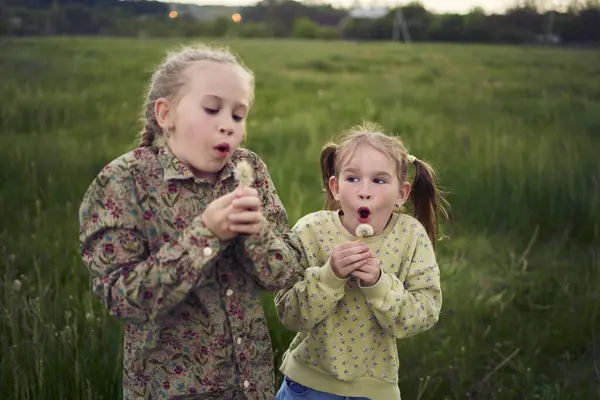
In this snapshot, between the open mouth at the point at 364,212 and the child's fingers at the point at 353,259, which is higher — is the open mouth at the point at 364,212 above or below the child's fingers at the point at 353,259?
above


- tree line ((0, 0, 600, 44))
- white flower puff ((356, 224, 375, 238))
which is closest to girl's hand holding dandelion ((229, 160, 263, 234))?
white flower puff ((356, 224, 375, 238))

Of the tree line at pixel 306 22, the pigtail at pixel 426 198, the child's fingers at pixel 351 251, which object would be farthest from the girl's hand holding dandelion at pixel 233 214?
the tree line at pixel 306 22

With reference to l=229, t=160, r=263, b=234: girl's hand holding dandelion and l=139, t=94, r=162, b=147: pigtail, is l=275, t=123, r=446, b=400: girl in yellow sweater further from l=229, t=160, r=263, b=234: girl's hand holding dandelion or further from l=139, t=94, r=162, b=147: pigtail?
l=139, t=94, r=162, b=147: pigtail

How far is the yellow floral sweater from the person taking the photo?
2391mm

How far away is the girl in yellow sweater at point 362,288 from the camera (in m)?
2.38

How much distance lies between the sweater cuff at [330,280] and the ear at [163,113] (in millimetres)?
678

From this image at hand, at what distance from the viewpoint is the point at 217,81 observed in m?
2.09

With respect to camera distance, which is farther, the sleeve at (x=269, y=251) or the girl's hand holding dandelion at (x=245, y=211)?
the sleeve at (x=269, y=251)

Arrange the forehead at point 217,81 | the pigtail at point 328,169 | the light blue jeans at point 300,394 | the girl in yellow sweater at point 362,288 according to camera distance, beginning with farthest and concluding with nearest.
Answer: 1. the pigtail at point 328,169
2. the light blue jeans at point 300,394
3. the girl in yellow sweater at point 362,288
4. the forehead at point 217,81

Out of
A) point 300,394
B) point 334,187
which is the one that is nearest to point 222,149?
point 334,187

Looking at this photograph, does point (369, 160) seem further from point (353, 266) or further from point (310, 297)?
point (310, 297)

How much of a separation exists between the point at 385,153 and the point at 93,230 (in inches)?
40.4

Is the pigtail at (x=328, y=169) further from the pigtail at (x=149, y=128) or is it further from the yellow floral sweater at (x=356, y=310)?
the pigtail at (x=149, y=128)

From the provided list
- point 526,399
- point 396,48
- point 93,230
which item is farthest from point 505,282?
point 396,48
